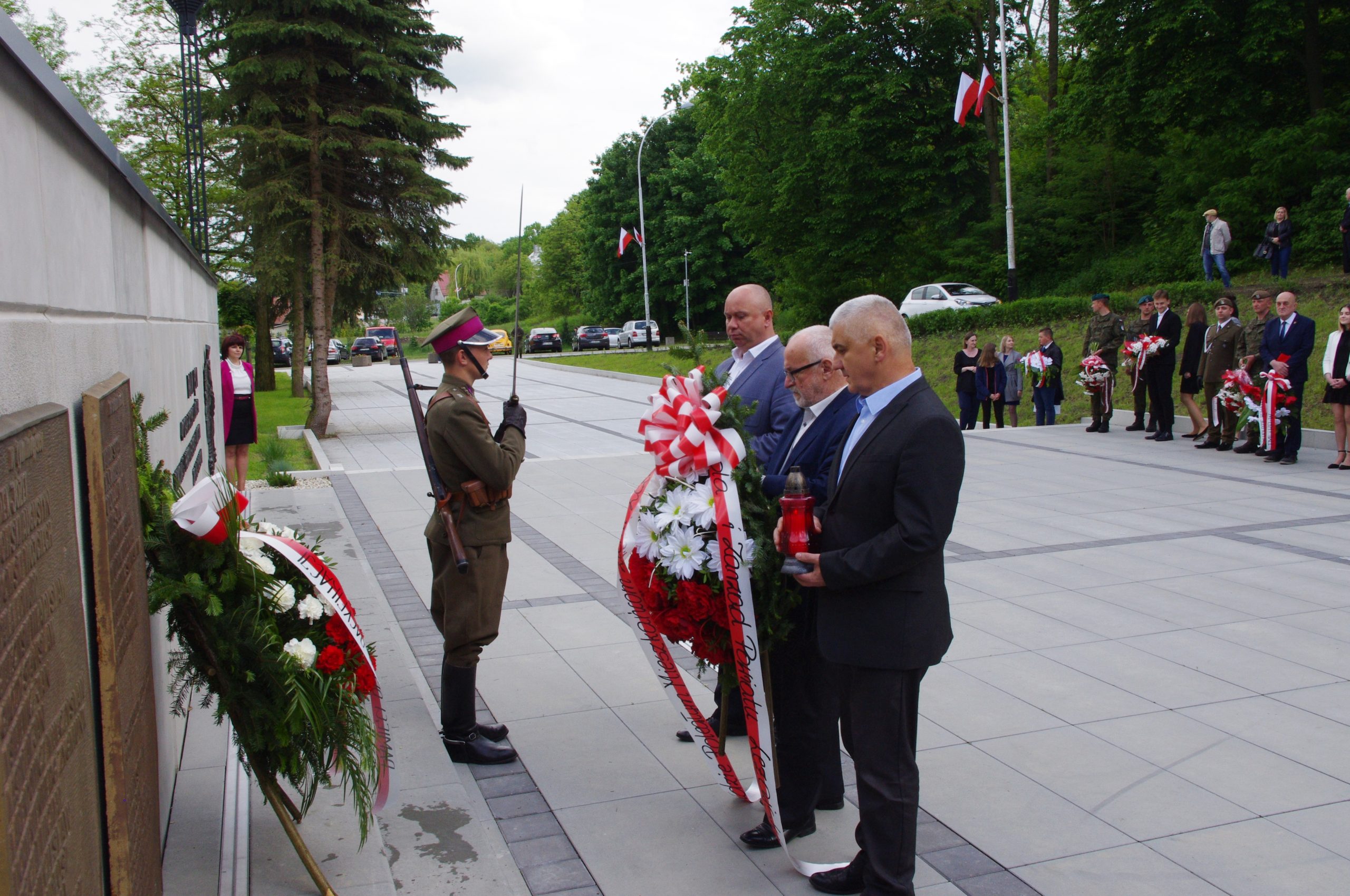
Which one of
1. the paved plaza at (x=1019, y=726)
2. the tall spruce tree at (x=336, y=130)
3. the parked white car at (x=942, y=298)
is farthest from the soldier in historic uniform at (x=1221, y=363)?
the parked white car at (x=942, y=298)

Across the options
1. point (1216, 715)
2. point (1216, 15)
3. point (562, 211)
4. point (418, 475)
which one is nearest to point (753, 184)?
point (1216, 15)

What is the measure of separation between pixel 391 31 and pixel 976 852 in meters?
20.4

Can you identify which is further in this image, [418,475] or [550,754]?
[418,475]

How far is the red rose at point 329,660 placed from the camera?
343 cm

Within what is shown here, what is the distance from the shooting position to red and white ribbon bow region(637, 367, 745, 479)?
381 centimetres

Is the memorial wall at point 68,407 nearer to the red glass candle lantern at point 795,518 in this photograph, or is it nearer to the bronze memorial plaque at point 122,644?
the bronze memorial plaque at point 122,644

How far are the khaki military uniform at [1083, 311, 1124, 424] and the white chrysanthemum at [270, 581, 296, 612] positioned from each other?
48.8ft

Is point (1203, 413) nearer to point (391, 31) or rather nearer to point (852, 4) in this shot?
point (391, 31)

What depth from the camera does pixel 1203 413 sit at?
1639 centimetres

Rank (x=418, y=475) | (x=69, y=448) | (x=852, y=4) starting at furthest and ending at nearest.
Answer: (x=852, y=4) < (x=418, y=475) < (x=69, y=448)

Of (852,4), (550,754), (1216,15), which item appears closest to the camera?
(550,754)

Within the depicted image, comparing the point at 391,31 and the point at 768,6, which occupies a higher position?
the point at 768,6

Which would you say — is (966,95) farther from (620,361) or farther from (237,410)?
(237,410)

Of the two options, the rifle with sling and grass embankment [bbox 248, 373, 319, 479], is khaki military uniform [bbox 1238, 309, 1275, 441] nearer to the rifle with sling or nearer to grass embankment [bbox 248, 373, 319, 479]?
the rifle with sling
